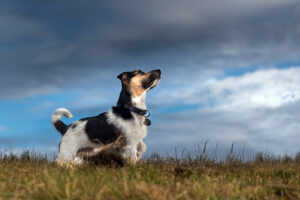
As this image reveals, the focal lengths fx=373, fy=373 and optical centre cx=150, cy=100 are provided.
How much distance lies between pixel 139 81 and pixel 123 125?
1090 mm

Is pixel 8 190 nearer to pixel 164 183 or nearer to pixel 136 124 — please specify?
pixel 164 183

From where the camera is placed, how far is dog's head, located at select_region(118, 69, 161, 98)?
811 centimetres

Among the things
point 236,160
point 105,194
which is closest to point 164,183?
point 105,194

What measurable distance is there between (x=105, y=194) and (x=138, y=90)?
4136 mm

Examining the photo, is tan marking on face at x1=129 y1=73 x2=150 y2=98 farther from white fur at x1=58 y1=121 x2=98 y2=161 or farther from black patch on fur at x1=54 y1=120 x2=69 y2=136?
black patch on fur at x1=54 y1=120 x2=69 y2=136

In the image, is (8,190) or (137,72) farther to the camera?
(137,72)

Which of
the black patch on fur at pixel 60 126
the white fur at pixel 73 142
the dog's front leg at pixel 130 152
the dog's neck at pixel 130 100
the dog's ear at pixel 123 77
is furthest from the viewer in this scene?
the black patch on fur at pixel 60 126

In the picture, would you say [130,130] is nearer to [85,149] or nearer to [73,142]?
[85,149]

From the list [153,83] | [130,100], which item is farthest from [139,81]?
[130,100]

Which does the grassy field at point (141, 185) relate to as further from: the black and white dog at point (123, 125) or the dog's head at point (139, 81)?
the dog's head at point (139, 81)

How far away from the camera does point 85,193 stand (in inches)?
166

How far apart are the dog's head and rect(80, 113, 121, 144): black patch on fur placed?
0.89 meters

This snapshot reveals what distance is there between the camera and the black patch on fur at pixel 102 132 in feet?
25.0

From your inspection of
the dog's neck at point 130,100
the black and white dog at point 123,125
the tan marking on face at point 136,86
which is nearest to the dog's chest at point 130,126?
the black and white dog at point 123,125
